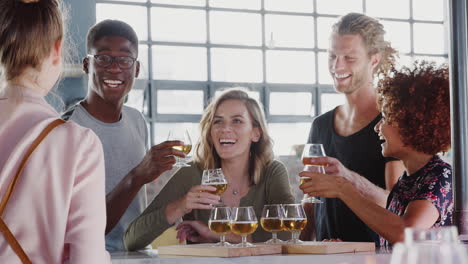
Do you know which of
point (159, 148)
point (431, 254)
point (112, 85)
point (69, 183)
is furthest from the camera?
point (112, 85)

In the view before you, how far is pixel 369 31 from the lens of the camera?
308 cm

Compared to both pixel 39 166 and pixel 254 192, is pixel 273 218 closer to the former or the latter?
pixel 254 192

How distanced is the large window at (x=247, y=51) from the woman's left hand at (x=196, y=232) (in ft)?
11.5

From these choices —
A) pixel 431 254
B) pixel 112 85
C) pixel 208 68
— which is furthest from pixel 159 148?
pixel 208 68

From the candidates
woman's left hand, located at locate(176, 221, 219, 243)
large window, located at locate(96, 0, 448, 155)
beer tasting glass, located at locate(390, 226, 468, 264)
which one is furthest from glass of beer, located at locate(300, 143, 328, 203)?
large window, located at locate(96, 0, 448, 155)

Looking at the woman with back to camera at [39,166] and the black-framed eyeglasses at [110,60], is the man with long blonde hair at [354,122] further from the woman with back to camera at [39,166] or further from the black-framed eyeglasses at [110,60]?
the woman with back to camera at [39,166]

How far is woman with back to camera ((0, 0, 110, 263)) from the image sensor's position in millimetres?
1353

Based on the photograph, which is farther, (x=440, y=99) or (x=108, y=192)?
(x=108, y=192)

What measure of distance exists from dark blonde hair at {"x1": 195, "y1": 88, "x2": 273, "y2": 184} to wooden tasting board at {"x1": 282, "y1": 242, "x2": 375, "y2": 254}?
2.66 feet

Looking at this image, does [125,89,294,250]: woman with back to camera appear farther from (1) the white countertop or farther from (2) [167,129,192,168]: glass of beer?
(1) the white countertop

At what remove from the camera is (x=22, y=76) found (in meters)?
1.46

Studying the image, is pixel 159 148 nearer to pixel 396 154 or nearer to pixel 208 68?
pixel 396 154

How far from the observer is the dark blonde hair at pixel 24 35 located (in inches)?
56.6

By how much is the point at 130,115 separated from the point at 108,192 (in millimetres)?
411
